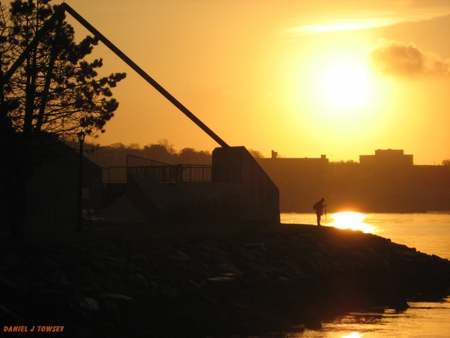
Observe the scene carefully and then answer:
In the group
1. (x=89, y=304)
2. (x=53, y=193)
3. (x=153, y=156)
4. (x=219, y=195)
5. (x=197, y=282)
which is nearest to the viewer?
(x=89, y=304)

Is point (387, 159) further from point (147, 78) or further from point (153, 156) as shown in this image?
point (147, 78)

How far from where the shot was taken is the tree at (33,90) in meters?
25.0

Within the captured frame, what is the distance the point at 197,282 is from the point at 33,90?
822 centimetres

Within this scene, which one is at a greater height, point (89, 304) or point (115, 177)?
point (115, 177)

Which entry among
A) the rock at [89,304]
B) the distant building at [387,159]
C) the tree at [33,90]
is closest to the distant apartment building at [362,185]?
the distant building at [387,159]

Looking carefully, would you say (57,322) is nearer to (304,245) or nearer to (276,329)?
(276,329)

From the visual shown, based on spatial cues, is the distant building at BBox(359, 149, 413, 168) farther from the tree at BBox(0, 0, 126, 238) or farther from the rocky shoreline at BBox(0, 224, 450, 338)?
the tree at BBox(0, 0, 126, 238)

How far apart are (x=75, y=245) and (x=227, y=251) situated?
6298 mm

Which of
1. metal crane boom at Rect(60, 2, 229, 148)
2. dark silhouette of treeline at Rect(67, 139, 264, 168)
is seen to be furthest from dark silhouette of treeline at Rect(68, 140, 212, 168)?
metal crane boom at Rect(60, 2, 229, 148)

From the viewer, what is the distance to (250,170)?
1631 inches

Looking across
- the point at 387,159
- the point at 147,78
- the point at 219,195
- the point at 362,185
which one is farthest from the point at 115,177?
the point at 387,159

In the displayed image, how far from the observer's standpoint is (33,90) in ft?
84.5

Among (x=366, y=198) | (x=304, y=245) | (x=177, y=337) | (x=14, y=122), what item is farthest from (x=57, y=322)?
(x=366, y=198)

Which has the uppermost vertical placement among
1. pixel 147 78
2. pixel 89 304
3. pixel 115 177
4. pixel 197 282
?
pixel 147 78
